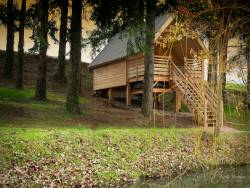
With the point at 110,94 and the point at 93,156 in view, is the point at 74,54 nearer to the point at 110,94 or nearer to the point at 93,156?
the point at 93,156

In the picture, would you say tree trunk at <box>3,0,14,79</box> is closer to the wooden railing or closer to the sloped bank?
the wooden railing

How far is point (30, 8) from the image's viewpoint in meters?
30.3

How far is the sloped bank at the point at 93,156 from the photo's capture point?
1334 centimetres

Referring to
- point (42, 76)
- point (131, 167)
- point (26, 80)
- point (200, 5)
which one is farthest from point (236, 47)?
point (26, 80)

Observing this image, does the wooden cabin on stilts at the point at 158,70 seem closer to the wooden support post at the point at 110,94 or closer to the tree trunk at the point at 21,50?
the wooden support post at the point at 110,94

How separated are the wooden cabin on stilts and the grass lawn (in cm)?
374

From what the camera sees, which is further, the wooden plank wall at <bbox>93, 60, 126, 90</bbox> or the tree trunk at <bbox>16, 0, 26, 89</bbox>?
the wooden plank wall at <bbox>93, 60, 126, 90</bbox>

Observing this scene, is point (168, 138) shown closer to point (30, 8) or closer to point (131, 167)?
point (131, 167)

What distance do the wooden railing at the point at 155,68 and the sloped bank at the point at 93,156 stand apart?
855 cm

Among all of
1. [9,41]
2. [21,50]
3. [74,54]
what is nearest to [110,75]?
[21,50]

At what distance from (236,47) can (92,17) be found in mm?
17008

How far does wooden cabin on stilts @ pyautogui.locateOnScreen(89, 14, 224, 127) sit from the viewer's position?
25928mm

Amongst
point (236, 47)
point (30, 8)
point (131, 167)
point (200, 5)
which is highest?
point (30, 8)

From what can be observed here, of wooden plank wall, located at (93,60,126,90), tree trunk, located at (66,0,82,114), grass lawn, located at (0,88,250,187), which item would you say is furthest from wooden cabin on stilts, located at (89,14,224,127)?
grass lawn, located at (0,88,250,187)
